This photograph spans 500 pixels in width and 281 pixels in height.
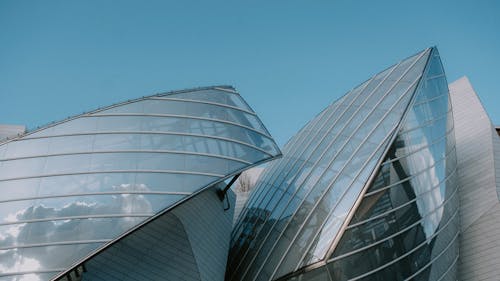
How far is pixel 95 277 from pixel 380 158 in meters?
12.3

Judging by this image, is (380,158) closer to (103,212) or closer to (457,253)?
(457,253)

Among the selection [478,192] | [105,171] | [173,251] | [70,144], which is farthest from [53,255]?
[478,192]

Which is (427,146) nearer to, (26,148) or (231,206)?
(231,206)

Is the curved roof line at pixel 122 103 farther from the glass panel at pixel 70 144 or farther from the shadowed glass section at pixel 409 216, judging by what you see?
the shadowed glass section at pixel 409 216

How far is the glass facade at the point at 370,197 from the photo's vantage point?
14.8 m

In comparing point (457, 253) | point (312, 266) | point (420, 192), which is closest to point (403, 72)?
point (420, 192)

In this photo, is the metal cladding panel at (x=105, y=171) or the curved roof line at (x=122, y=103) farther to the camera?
the curved roof line at (x=122, y=103)

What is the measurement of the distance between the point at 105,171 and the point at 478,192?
66.3 ft

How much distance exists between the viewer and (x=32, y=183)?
13.5 metres

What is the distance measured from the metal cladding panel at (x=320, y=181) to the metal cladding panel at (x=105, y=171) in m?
2.95

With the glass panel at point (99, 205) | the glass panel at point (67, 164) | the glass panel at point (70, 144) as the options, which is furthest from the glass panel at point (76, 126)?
the glass panel at point (99, 205)

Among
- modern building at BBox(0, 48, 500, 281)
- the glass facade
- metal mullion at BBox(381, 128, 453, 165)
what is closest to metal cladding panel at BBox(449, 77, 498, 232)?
modern building at BBox(0, 48, 500, 281)

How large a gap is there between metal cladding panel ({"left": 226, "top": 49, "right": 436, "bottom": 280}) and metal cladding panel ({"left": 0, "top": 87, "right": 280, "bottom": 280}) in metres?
A: 2.95

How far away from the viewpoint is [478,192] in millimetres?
22500
